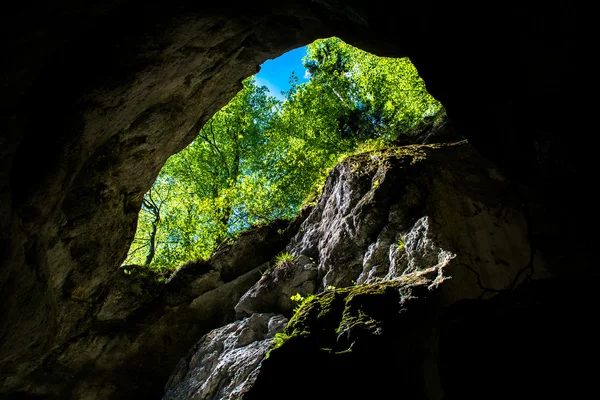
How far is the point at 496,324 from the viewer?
3180mm

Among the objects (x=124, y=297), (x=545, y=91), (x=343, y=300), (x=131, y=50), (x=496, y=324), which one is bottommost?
(x=496, y=324)

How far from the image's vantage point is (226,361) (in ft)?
26.8

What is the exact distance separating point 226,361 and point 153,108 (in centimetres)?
613

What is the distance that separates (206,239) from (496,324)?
1528 cm

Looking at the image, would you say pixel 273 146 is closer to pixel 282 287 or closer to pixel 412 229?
pixel 282 287

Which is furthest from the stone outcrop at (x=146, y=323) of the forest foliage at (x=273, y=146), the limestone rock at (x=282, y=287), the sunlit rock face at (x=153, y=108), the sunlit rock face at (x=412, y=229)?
the forest foliage at (x=273, y=146)

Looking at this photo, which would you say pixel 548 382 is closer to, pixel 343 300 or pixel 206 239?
pixel 343 300

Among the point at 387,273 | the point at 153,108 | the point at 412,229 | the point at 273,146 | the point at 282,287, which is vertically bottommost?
the point at 387,273

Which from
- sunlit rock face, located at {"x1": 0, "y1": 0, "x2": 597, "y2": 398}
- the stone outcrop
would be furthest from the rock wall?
the stone outcrop

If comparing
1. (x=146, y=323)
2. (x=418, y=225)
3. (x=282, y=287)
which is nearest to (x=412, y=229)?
(x=418, y=225)

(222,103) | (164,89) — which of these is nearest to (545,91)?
(164,89)

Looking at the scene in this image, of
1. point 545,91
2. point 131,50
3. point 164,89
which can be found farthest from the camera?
point 164,89

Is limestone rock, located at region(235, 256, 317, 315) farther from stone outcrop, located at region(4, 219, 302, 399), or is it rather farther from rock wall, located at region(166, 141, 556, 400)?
stone outcrop, located at region(4, 219, 302, 399)

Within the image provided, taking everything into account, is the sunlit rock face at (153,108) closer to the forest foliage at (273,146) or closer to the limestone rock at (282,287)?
the limestone rock at (282,287)
